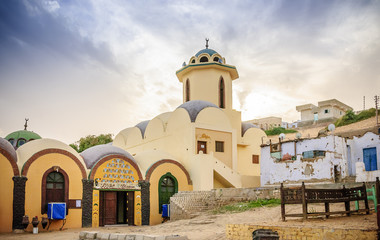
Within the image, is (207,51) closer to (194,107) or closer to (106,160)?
(194,107)

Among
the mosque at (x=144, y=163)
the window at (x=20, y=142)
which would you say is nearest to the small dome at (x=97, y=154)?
the mosque at (x=144, y=163)

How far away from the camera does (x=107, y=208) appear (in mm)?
19828

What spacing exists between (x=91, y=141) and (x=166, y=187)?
68.7ft

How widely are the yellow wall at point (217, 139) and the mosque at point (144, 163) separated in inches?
2.5

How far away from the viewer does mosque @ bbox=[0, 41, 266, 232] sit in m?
17.5

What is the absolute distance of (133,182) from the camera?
67.9 ft

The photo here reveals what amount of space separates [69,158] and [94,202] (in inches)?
97.0

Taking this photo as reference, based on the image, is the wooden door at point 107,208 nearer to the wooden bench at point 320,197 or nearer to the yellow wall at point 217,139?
the yellow wall at point 217,139

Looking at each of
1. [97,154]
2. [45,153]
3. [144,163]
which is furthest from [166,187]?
[45,153]

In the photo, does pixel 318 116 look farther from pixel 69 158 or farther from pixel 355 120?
pixel 69 158

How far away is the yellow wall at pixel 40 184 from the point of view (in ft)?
56.7

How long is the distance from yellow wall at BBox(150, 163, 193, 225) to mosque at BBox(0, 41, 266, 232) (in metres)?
0.05

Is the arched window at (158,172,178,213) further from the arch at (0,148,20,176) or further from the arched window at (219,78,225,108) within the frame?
the arched window at (219,78,225,108)

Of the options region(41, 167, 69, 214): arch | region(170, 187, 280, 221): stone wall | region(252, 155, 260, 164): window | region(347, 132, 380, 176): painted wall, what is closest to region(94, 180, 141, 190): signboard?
region(41, 167, 69, 214): arch
